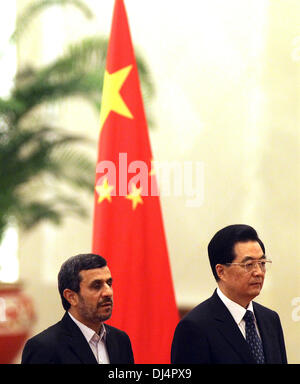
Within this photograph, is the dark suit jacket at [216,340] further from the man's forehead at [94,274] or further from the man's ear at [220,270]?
the man's forehead at [94,274]

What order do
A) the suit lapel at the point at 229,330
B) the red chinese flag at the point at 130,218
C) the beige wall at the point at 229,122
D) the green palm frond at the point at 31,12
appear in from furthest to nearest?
the green palm frond at the point at 31,12, the beige wall at the point at 229,122, the red chinese flag at the point at 130,218, the suit lapel at the point at 229,330

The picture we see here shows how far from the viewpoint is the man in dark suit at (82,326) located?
1926 mm

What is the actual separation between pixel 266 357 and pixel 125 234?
1.37 metres

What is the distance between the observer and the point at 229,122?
5316 mm

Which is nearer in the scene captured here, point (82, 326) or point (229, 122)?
point (82, 326)

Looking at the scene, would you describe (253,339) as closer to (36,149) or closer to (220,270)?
(220,270)

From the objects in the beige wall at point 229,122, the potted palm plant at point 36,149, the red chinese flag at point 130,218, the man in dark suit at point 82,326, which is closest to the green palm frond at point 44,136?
the potted palm plant at point 36,149

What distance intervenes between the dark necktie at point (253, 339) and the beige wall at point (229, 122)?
8.78 feet

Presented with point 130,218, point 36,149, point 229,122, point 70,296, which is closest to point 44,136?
point 36,149

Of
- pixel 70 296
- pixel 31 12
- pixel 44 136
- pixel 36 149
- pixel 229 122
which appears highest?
pixel 31 12

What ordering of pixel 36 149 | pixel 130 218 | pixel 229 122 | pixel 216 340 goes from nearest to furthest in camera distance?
pixel 216 340, pixel 130 218, pixel 229 122, pixel 36 149

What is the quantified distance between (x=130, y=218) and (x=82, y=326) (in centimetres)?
128

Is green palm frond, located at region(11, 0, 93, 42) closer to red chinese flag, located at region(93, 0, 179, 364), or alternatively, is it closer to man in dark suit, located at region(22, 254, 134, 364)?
red chinese flag, located at region(93, 0, 179, 364)

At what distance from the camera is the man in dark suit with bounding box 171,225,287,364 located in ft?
6.29
